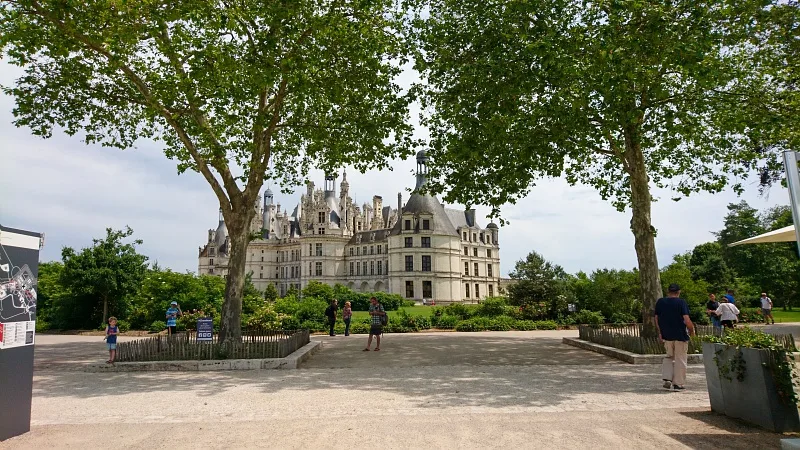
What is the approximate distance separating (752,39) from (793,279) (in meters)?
44.9

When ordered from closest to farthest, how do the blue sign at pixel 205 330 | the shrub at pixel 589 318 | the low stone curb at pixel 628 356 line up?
the low stone curb at pixel 628 356 < the blue sign at pixel 205 330 < the shrub at pixel 589 318

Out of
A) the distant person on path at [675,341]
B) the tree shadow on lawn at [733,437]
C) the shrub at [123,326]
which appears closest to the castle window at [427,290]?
the shrub at [123,326]

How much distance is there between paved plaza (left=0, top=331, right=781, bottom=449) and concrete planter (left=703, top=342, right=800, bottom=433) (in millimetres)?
187

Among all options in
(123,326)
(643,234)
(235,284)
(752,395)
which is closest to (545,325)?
(643,234)

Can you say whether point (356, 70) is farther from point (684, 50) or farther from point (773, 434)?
point (773, 434)

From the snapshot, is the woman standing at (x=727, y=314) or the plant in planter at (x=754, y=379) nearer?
the plant in planter at (x=754, y=379)

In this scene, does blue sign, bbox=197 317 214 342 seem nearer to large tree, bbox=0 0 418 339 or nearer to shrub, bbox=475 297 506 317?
large tree, bbox=0 0 418 339

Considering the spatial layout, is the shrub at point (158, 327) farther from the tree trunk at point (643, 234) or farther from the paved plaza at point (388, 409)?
the tree trunk at point (643, 234)

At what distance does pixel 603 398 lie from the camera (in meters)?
8.12

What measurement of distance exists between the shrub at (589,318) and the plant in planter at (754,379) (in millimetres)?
17480

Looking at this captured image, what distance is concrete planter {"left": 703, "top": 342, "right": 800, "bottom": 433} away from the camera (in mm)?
5918

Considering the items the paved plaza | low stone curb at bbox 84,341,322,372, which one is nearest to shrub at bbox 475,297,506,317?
the paved plaza

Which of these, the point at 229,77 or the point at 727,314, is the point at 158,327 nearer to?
the point at 229,77

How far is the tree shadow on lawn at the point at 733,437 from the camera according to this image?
216 inches
